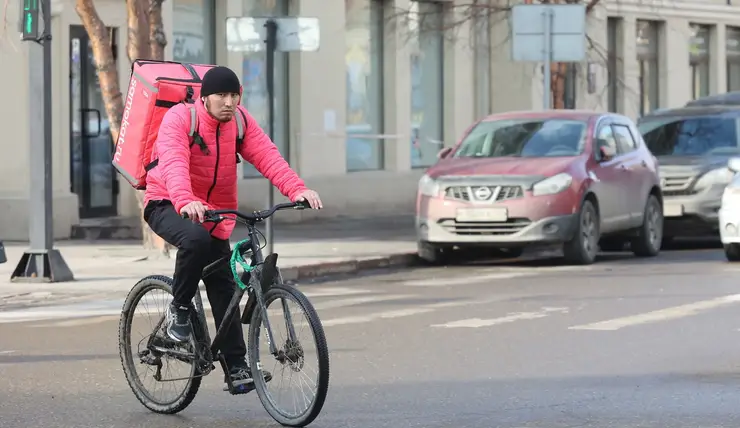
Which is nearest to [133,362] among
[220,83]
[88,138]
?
[220,83]

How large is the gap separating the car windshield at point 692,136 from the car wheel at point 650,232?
5.64 feet

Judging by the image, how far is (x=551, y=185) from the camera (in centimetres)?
1761

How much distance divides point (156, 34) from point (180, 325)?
393 inches

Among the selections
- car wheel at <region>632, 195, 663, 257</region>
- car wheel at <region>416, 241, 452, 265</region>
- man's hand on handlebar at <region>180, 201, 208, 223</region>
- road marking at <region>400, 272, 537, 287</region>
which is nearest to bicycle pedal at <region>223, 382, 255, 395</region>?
man's hand on handlebar at <region>180, 201, 208, 223</region>

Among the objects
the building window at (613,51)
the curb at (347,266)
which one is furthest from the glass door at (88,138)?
the building window at (613,51)

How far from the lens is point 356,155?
28719mm

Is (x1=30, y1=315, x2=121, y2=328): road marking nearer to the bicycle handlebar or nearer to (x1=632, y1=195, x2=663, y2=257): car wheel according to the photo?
the bicycle handlebar

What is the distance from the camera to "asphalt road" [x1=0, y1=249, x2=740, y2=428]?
26.9 ft

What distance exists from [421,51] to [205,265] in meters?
23.0

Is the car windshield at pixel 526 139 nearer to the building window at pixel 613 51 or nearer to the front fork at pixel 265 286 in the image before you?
the front fork at pixel 265 286

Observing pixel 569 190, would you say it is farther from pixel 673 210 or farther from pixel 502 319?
pixel 502 319

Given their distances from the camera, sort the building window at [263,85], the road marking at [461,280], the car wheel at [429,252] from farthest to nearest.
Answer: the building window at [263,85], the car wheel at [429,252], the road marking at [461,280]

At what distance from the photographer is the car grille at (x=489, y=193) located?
1761 centimetres

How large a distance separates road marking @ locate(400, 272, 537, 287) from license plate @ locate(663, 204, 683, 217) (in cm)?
406
